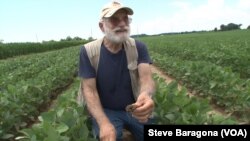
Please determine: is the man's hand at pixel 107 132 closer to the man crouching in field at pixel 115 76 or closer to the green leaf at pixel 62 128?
the man crouching in field at pixel 115 76

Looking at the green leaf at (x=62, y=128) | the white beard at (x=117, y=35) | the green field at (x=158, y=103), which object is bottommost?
the green field at (x=158, y=103)

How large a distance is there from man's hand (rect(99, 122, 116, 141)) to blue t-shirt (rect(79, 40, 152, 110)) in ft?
1.63

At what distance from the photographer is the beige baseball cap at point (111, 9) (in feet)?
12.2

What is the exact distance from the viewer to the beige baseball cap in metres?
3.73

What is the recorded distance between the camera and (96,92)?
3.99m

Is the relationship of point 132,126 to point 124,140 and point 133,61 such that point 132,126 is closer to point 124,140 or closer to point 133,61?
point 124,140

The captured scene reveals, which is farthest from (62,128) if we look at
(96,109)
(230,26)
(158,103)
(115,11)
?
(230,26)

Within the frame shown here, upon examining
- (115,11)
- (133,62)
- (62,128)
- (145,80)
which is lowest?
(62,128)

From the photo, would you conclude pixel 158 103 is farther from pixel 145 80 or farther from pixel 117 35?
pixel 117 35

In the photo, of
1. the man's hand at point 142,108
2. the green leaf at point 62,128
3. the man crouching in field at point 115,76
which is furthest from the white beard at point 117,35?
the green leaf at point 62,128

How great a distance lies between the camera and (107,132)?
3.57m

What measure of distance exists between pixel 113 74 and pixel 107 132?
65cm

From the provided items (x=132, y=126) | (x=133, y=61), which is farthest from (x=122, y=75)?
(x=132, y=126)

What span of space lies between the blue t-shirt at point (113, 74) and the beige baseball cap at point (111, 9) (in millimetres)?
375
